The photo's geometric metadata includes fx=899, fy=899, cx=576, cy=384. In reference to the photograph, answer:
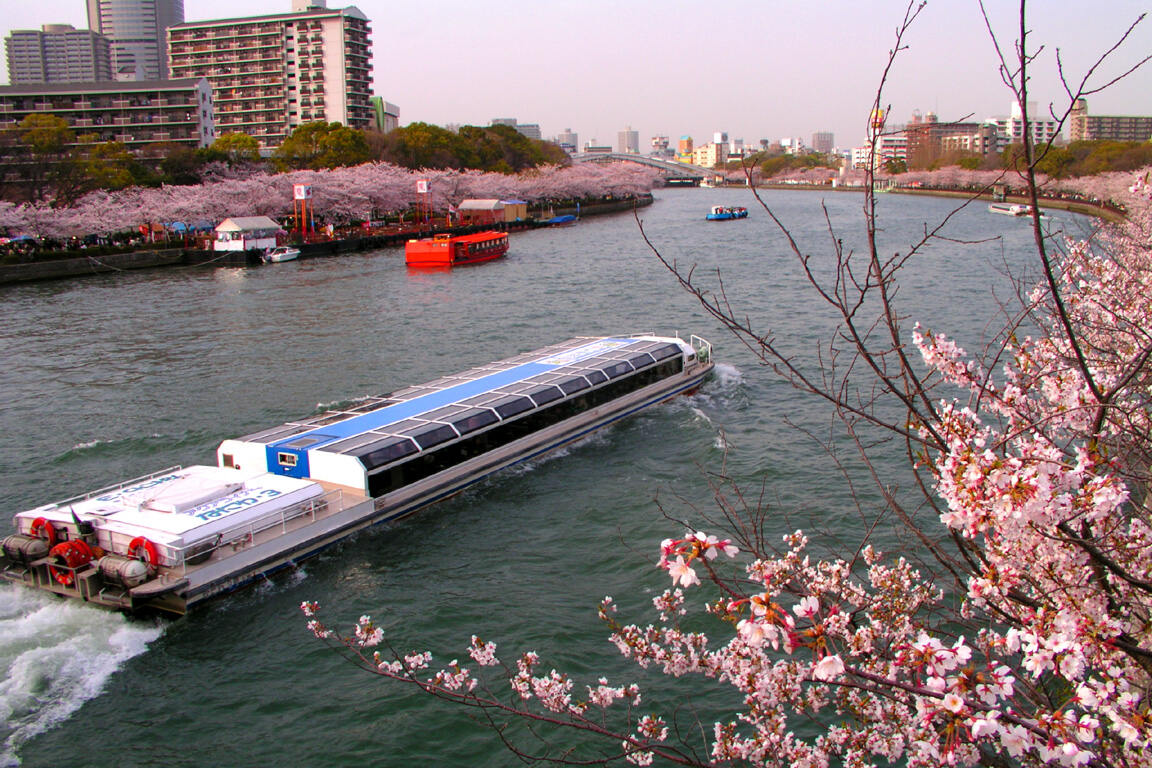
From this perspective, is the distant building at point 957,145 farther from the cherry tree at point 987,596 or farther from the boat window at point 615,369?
the cherry tree at point 987,596

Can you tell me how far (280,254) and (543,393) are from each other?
44.9 metres

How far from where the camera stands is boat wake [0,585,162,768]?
10.8m

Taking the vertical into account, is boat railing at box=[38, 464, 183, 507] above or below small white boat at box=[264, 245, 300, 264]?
below

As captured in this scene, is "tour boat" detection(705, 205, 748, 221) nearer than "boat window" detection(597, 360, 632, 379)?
No

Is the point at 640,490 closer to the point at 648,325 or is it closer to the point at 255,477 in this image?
the point at 255,477

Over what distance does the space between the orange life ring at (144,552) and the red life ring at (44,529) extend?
1.52 m


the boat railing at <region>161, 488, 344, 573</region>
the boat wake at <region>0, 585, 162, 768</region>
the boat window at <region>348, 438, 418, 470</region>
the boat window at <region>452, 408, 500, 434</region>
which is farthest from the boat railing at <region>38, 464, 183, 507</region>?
the boat window at <region>452, 408, 500, 434</region>

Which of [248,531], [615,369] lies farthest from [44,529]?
[615,369]

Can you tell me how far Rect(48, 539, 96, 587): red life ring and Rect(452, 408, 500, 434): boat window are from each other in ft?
23.0

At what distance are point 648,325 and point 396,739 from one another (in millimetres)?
26623

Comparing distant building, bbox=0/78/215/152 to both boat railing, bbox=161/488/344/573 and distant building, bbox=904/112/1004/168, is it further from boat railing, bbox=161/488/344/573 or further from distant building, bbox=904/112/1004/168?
distant building, bbox=904/112/1004/168

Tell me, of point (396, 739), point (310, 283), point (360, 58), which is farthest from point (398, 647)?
point (360, 58)

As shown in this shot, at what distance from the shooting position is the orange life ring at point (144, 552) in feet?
43.1

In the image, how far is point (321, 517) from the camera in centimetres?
1540
